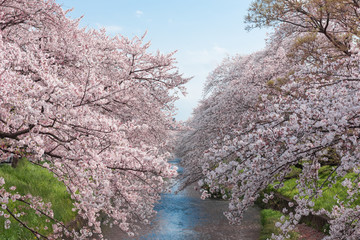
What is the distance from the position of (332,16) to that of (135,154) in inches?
336

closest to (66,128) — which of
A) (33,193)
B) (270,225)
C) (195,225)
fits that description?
(33,193)

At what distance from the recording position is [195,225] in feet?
42.7

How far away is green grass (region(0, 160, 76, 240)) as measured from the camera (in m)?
7.76

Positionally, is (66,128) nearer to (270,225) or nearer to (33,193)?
(33,193)

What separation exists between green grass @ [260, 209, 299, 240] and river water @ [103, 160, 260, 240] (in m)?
0.46

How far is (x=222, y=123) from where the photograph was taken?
46.1ft

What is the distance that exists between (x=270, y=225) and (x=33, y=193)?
834cm

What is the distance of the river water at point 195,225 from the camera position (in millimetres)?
11148

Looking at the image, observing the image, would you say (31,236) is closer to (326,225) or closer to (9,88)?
(9,88)

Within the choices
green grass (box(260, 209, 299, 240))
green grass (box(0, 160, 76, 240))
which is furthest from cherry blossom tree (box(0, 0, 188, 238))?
green grass (box(260, 209, 299, 240))

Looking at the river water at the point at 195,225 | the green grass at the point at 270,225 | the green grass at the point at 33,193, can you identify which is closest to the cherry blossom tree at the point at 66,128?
the green grass at the point at 33,193

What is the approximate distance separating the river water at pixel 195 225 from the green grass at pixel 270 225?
18.2 inches

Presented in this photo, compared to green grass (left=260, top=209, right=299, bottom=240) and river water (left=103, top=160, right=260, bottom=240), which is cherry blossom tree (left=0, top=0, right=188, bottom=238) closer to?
river water (left=103, top=160, right=260, bottom=240)

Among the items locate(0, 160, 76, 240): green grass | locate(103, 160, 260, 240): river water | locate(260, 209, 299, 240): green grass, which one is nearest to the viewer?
locate(0, 160, 76, 240): green grass
